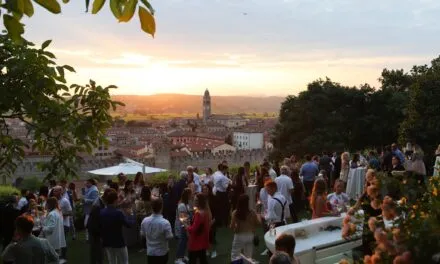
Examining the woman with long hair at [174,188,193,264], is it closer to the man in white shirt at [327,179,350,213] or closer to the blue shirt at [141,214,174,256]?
the blue shirt at [141,214,174,256]

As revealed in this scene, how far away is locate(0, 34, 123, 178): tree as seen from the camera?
4.39 metres

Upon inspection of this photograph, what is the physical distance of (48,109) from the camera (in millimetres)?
4848

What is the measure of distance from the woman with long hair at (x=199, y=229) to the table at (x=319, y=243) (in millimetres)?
856

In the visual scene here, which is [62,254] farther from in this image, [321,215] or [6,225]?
[321,215]

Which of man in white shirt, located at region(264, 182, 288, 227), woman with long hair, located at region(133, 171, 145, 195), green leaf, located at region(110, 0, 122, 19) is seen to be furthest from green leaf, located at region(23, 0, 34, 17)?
woman with long hair, located at region(133, 171, 145, 195)

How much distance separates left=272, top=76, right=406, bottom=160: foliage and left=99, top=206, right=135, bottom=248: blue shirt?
3014 cm

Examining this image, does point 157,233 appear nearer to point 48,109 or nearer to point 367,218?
point 48,109

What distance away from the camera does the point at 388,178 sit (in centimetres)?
325

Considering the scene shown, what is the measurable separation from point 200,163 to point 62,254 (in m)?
49.9

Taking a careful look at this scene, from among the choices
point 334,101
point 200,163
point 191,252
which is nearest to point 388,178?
point 191,252

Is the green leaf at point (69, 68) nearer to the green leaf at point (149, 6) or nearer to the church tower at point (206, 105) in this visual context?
the green leaf at point (149, 6)

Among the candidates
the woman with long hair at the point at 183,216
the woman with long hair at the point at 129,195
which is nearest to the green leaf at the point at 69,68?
the woman with long hair at the point at 183,216

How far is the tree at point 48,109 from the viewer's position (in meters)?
4.39

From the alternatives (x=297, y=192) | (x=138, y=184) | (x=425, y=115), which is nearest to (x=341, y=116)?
(x=425, y=115)
